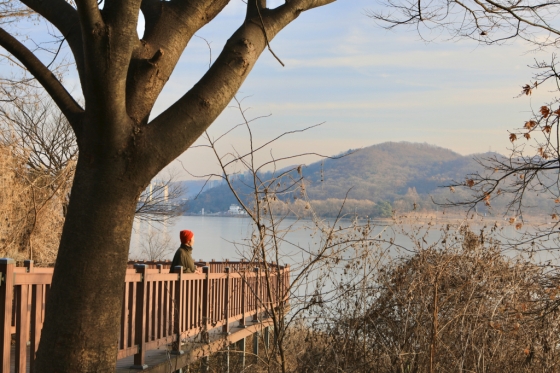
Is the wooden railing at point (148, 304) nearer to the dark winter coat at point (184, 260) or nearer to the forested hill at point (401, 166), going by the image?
the dark winter coat at point (184, 260)

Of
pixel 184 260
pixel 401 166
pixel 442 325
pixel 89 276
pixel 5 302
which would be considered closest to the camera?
pixel 89 276

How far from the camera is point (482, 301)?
6.30 meters

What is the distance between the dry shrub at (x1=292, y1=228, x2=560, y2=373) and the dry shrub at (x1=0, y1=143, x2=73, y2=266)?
367 inches

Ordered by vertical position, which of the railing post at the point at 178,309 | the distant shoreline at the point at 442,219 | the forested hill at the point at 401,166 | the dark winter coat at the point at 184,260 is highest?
the forested hill at the point at 401,166

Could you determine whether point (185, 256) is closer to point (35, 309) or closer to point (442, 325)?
point (35, 309)

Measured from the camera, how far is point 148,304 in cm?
755

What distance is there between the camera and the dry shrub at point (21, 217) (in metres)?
14.7

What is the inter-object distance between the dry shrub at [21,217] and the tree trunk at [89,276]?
1046 centimetres

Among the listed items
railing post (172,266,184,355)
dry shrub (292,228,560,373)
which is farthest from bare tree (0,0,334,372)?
railing post (172,266,184,355)

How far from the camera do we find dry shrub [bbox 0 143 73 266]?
48.4ft

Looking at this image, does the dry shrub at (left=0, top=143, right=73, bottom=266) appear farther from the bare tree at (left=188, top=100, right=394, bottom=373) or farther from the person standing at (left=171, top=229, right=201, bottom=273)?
the bare tree at (left=188, top=100, right=394, bottom=373)

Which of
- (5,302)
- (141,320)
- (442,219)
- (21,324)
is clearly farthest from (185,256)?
(5,302)

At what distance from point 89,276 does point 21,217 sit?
12.4 meters

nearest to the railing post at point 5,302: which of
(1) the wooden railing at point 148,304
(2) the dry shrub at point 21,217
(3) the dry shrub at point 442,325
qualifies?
(1) the wooden railing at point 148,304
